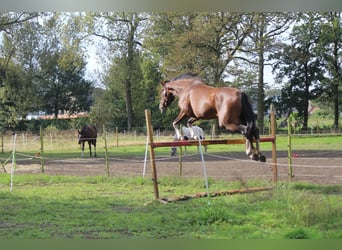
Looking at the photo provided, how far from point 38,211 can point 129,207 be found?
3.04 ft

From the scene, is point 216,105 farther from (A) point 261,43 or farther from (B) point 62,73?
(B) point 62,73

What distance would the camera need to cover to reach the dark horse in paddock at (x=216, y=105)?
462 centimetres

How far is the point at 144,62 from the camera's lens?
22.1 feet

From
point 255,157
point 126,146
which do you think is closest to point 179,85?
point 255,157

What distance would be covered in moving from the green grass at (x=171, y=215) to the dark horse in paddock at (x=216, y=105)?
0.61 metres

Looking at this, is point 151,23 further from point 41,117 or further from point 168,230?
point 168,230

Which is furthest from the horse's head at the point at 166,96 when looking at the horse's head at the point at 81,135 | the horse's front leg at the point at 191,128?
the horse's head at the point at 81,135

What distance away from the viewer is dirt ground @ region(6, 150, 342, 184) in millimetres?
6734

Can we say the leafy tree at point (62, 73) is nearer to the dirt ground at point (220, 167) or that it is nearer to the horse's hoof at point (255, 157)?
the dirt ground at point (220, 167)

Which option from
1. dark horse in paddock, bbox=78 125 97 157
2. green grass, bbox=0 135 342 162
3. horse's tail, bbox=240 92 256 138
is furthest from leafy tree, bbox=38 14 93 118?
horse's tail, bbox=240 92 256 138

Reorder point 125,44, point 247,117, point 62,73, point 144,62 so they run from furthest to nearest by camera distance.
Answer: point 62,73 → point 125,44 → point 144,62 → point 247,117

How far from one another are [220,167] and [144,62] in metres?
2.37

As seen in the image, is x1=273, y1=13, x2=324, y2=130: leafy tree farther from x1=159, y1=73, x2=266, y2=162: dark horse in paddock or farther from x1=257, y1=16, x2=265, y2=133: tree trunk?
x1=159, y1=73, x2=266, y2=162: dark horse in paddock

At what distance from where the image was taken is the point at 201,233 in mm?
3902
